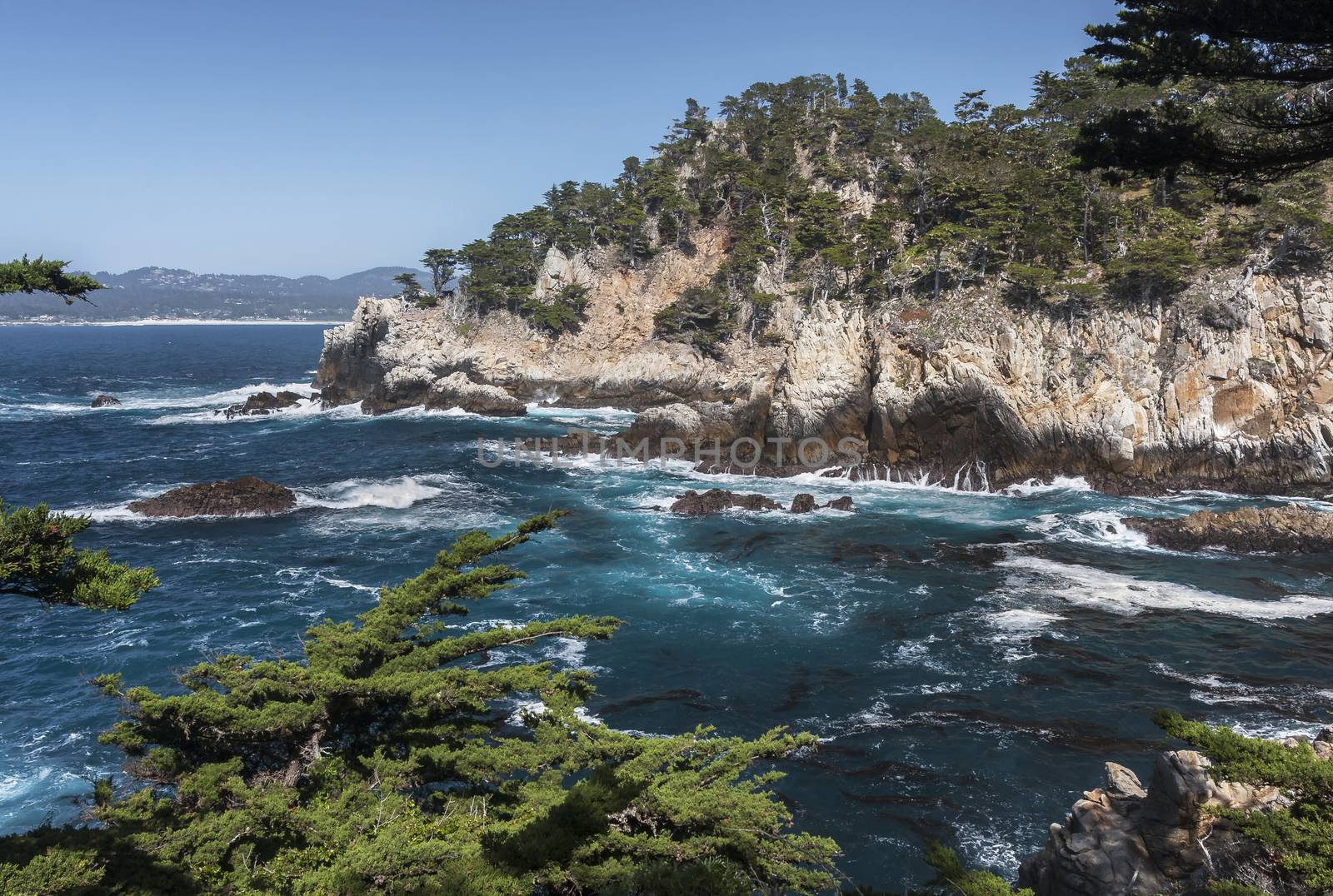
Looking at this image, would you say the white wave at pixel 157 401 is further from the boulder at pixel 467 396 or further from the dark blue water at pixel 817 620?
the dark blue water at pixel 817 620

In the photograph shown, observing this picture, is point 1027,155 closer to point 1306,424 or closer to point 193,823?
point 1306,424

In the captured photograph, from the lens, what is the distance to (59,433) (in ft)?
A: 189

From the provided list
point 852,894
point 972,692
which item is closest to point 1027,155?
point 972,692

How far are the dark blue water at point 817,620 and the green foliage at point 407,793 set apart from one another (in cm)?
416

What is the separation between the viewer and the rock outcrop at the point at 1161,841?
455 inches

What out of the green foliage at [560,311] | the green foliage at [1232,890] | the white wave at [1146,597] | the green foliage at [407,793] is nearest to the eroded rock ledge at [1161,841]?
the green foliage at [1232,890]

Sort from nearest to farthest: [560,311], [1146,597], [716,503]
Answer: [1146,597] < [716,503] < [560,311]

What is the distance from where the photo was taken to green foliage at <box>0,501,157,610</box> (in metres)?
7.34

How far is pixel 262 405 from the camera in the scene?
229ft

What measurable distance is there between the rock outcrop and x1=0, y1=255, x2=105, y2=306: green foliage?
50.1 feet

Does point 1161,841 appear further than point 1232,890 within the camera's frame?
Yes

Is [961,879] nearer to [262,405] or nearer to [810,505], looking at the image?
[810,505]

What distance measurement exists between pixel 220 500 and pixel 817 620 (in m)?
30.0

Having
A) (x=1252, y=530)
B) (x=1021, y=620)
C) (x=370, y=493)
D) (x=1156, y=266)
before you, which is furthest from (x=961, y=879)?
(x=1156, y=266)
